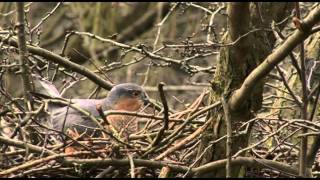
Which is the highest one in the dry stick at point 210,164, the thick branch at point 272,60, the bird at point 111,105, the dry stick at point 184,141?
the thick branch at point 272,60

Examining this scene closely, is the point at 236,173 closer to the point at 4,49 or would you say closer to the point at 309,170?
the point at 309,170

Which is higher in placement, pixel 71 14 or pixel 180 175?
pixel 71 14

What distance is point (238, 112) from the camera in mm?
4336

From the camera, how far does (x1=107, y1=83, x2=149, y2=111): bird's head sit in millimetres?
5559

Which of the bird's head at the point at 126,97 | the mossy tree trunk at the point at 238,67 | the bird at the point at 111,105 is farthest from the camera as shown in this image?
the bird's head at the point at 126,97

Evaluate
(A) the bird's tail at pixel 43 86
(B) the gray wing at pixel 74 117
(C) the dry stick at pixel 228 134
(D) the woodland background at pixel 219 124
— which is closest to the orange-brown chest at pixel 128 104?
(B) the gray wing at pixel 74 117

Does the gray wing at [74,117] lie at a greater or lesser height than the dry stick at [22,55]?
lesser

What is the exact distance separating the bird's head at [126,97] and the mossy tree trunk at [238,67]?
118 cm

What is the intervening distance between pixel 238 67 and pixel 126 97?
145 centimetres

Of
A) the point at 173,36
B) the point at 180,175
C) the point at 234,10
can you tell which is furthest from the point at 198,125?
the point at 173,36

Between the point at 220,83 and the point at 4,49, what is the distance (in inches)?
50.3

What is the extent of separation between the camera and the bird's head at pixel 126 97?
5.56 m

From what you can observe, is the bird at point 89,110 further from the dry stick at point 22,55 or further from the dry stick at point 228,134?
the dry stick at point 228,134

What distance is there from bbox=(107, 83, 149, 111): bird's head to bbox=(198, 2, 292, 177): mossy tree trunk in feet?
3.87
